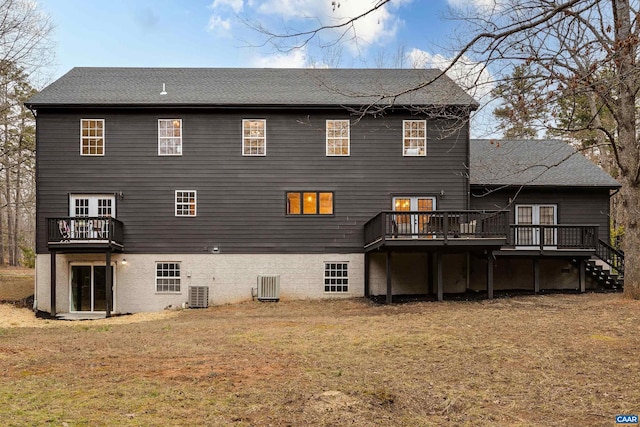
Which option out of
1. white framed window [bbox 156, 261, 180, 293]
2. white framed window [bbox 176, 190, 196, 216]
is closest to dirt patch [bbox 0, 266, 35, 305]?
white framed window [bbox 156, 261, 180, 293]

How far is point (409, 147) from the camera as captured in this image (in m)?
19.0

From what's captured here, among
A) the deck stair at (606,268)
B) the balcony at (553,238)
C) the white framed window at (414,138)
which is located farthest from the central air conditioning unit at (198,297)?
the deck stair at (606,268)

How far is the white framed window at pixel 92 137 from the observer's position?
18672 millimetres

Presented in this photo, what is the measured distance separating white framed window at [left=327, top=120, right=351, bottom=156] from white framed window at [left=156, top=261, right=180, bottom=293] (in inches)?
283

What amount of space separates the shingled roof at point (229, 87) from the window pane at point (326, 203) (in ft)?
11.2

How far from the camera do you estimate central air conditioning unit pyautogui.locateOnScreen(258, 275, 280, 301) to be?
18.3m

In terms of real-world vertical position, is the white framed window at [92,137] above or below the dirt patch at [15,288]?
above

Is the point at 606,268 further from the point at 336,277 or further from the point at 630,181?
the point at 336,277

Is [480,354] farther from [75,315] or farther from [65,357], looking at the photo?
[75,315]

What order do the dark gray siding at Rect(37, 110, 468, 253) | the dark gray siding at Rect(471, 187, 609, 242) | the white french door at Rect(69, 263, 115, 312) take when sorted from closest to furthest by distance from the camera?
the white french door at Rect(69, 263, 115, 312), the dark gray siding at Rect(37, 110, 468, 253), the dark gray siding at Rect(471, 187, 609, 242)

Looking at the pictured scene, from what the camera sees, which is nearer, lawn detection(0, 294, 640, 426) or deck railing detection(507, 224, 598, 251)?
lawn detection(0, 294, 640, 426)

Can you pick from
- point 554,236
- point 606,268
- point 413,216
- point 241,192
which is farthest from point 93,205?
point 606,268

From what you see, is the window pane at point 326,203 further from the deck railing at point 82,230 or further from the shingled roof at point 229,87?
the deck railing at point 82,230

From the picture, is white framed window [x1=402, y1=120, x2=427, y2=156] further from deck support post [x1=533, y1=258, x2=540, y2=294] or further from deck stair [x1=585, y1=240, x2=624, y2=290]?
deck stair [x1=585, y1=240, x2=624, y2=290]
